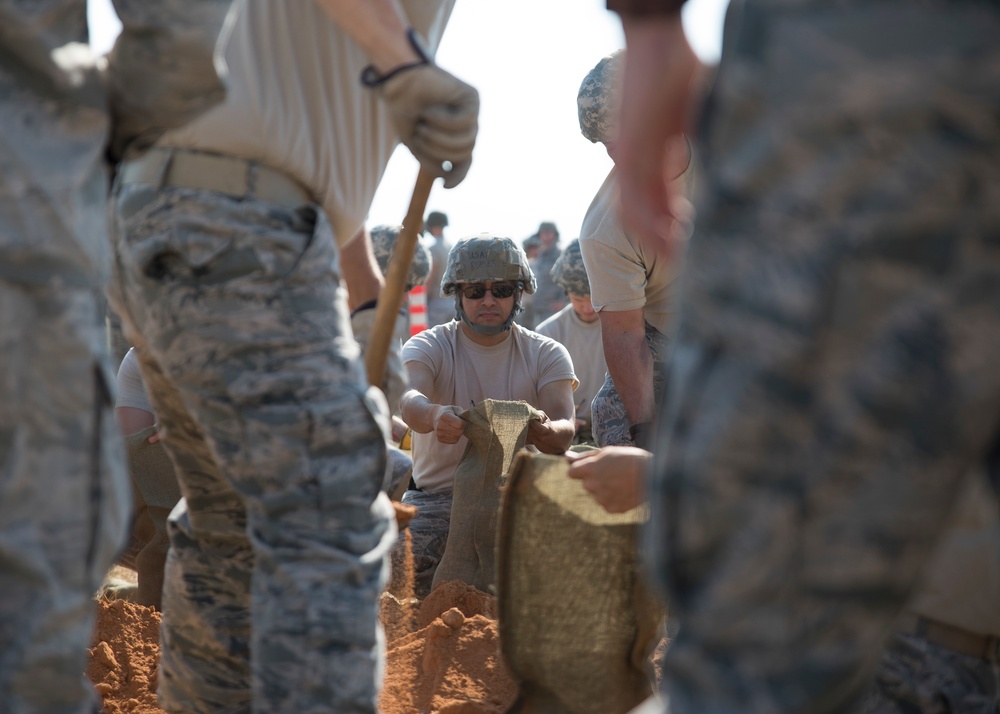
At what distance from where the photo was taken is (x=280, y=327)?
6.16 feet

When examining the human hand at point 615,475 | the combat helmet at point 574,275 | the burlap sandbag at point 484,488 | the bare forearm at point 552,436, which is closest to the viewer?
the human hand at point 615,475

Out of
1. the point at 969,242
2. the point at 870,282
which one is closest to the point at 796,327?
the point at 870,282

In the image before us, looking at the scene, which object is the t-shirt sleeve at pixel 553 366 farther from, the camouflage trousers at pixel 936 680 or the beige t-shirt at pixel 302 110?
the camouflage trousers at pixel 936 680

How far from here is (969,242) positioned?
1.17 m

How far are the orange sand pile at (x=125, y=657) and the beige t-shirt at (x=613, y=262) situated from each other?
82.3 inches

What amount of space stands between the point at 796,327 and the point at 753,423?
0.37 ft

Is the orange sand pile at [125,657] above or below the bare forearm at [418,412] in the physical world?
below

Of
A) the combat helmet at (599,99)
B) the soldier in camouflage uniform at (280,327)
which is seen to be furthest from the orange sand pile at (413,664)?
the combat helmet at (599,99)

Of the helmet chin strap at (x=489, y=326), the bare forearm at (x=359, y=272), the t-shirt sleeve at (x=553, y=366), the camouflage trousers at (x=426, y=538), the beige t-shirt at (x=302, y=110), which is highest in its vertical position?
the beige t-shirt at (x=302, y=110)

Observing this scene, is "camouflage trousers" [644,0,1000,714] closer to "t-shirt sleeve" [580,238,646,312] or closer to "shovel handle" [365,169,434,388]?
"shovel handle" [365,169,434,388]

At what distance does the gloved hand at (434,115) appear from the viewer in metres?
1.95

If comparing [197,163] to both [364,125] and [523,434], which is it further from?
[523,434]

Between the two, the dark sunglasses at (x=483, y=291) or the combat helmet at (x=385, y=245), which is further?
the combat helmet at (x=385, y=245)

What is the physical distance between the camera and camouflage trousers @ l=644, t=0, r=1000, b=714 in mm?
1156
